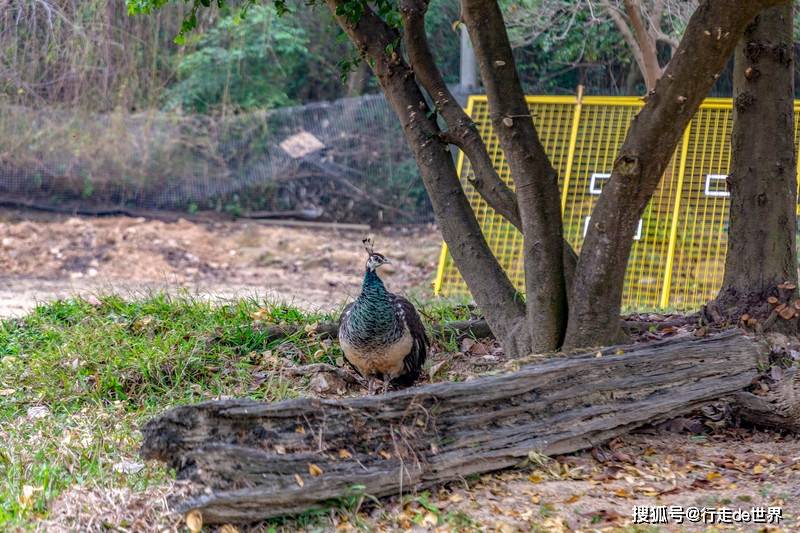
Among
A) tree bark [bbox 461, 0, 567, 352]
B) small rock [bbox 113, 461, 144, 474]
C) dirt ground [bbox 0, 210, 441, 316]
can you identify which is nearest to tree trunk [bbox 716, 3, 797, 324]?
tree bark [bbox 461, 0, 567, 352]

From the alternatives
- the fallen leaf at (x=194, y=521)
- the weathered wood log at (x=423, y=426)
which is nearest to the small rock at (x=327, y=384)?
the weathered wood log at (x=423, y=426)

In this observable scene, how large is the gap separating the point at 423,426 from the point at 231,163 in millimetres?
10993

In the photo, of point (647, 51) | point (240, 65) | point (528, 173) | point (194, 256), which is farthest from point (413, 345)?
point (240, 65)

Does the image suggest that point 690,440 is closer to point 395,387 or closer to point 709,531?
point 709,531

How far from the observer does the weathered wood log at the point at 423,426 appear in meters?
3.78

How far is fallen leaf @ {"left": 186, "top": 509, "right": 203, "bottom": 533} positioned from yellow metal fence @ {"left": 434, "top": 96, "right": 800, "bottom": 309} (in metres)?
5.62

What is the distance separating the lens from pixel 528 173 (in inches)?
202

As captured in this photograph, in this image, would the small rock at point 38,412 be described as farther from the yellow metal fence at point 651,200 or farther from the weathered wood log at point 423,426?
the yellow metal fence at point 651,200

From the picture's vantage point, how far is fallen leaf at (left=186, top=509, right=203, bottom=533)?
12.0 ft

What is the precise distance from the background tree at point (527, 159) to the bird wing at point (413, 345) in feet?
1.29

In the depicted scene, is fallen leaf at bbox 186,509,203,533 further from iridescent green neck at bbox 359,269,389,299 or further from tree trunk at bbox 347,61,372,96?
tree trunk at bbox 347,61,372,96

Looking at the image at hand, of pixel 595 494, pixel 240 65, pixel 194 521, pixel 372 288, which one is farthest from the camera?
pixel 240 65

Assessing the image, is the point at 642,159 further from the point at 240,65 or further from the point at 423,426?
the point at 240,65

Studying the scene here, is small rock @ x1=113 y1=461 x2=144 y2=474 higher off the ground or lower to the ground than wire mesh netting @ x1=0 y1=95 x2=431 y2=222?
lower
